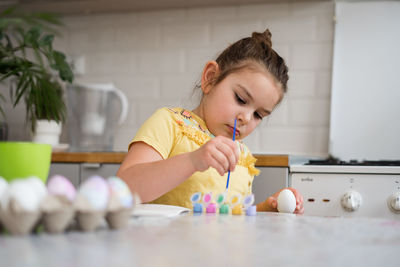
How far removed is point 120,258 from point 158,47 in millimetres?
2150

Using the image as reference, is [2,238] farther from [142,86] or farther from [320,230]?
[142,86]

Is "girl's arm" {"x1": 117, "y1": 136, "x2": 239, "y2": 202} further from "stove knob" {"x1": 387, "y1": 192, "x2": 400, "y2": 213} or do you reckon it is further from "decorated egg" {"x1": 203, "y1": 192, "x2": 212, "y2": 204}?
"stove knob" {"x1": 387, "y1": 192, "x2": 400, "y2": 213}

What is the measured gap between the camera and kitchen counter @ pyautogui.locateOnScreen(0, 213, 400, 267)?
1.29 ft

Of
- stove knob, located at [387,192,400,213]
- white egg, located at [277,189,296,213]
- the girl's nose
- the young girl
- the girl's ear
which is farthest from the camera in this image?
stove knob, located at [387,192,400,213]

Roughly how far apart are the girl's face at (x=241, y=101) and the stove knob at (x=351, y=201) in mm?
447

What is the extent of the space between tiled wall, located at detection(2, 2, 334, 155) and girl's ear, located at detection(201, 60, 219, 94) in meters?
0.76

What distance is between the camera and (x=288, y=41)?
7.55ft

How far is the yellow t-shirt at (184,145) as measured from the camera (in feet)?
3.95

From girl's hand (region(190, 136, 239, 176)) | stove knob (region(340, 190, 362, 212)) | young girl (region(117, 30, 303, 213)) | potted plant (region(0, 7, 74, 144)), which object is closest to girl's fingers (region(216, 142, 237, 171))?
girl's hand (region(190, 136, 239, 176))

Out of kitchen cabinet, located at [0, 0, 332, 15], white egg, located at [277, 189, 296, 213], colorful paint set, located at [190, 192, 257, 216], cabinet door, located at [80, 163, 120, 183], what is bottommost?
cabinet door, located at [80, 163, 120, 183]

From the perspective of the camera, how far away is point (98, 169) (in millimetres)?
1895

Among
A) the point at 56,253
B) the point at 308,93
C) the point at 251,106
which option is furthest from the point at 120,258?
the point at 308,93

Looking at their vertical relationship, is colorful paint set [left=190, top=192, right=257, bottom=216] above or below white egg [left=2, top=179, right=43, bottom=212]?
below

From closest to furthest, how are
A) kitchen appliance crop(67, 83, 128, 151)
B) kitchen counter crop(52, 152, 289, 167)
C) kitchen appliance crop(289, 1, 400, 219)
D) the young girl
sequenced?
the young girl → kitchen counter crop(52, 152, 289, 167) → kitchen appliance crop(289, 1, 400, 219) → kitchen appliance crop(67, 83, 128, 151)
